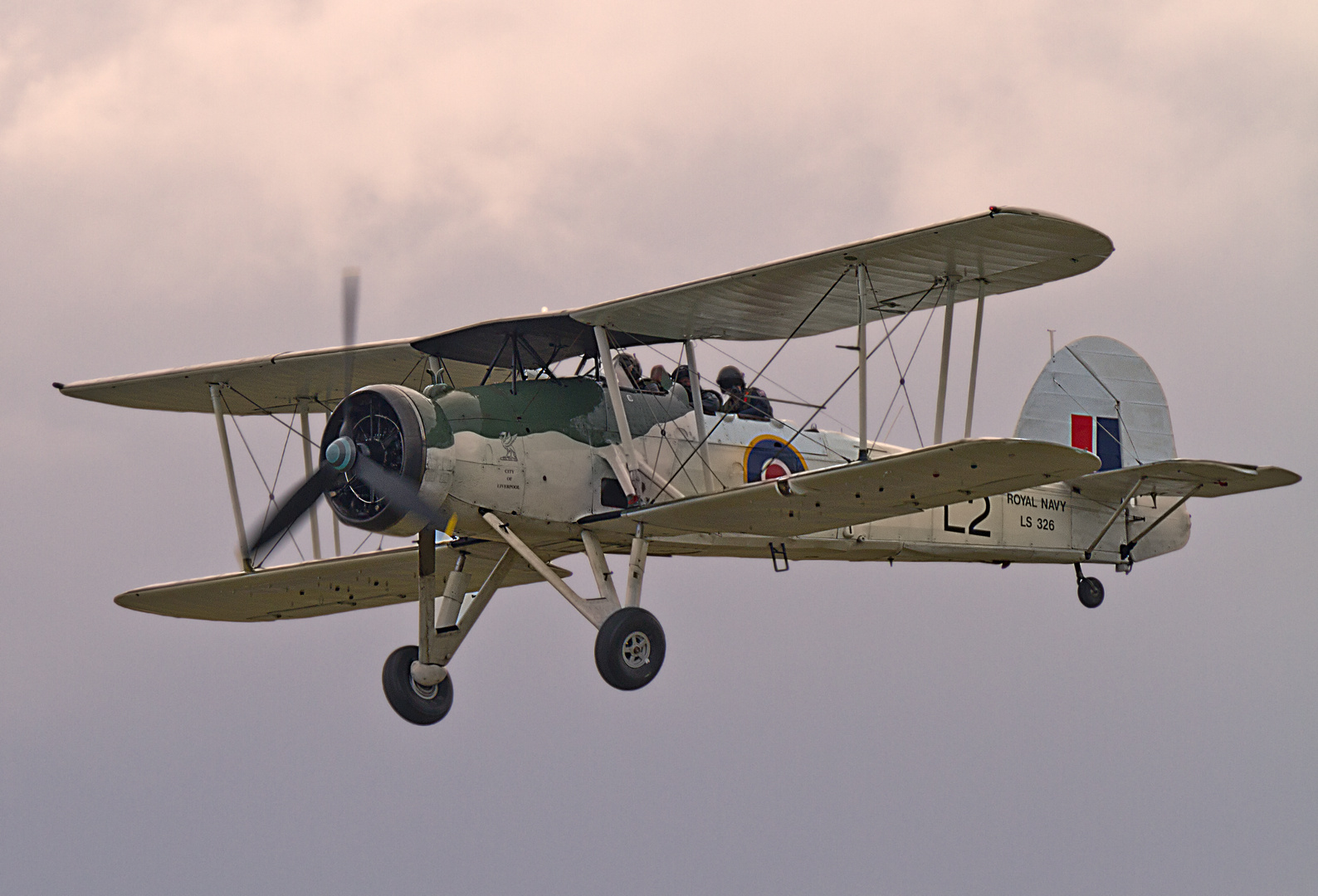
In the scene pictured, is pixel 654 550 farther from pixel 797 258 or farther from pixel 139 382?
pixel 139 382

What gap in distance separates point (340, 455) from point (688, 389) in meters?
3.64

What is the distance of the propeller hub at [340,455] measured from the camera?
16.1 meters

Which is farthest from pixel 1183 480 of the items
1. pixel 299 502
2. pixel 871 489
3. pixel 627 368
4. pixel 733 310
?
pixel 299 502

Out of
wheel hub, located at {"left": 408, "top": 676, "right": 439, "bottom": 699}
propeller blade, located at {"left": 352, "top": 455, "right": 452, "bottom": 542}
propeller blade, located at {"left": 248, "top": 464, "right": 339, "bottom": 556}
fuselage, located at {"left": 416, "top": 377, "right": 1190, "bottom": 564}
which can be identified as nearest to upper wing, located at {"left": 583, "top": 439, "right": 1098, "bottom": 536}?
fuselage, located at {"left": 416, "top": 377, "right": 1190, "bottom": 564}

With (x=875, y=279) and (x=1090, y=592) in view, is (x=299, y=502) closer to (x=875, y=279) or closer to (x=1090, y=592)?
Result: (x=875, y=279)

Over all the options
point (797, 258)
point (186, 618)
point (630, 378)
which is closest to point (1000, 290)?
point (797, 258)

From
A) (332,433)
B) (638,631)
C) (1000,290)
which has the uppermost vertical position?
(1000,290)

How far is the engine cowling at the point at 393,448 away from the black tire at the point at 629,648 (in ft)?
6.04

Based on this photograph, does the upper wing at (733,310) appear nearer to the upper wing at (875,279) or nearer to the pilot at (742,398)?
the upper wing at (875,279)

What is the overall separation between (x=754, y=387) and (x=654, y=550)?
1979 millimetres

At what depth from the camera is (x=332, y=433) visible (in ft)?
53.7

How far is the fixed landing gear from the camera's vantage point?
819 inches

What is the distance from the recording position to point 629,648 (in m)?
16.2

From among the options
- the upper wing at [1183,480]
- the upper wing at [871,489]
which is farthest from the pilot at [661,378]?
the upper wing at [1183,480]
